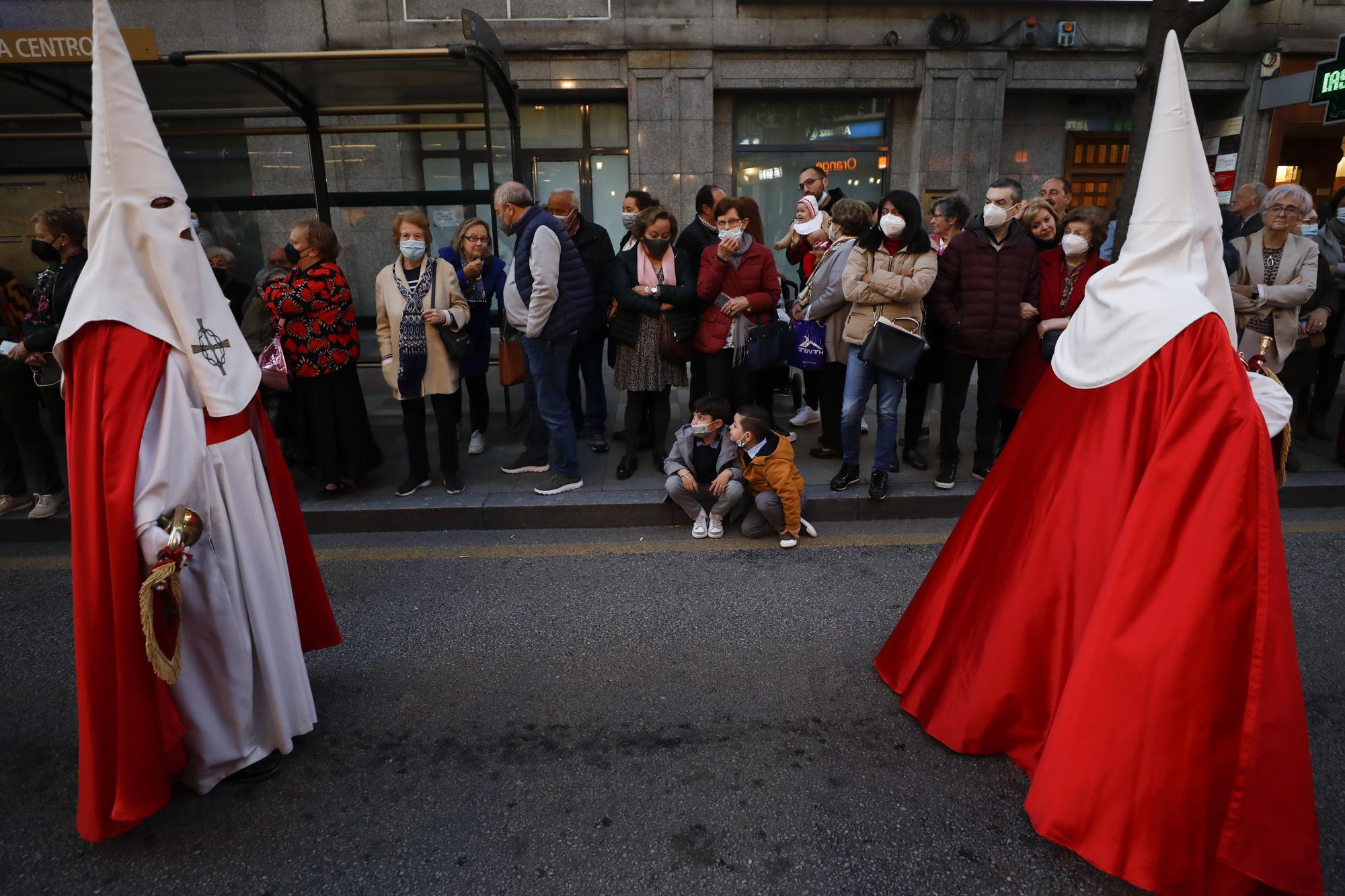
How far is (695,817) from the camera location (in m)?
2.77

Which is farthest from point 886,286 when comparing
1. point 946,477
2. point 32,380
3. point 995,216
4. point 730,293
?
point 32,380

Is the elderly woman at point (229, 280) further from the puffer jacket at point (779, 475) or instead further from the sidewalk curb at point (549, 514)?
the puffer jacket at point (779, 475)

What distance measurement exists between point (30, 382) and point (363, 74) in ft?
11.5

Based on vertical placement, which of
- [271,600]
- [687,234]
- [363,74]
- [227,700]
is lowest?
[227,700]

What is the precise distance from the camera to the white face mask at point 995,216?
17.8 feet

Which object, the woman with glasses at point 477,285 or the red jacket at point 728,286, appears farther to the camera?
the woman with glasses at point 477,285

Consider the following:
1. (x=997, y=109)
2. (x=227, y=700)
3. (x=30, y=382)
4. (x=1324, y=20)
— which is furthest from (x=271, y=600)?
(x=1324, y=20)

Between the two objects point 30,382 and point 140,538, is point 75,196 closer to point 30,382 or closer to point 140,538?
point 30,382

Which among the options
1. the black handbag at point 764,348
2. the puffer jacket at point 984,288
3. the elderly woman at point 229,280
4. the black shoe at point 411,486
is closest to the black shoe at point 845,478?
the black handbag at point 764,348

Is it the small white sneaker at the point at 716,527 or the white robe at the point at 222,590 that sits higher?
the white robe at the point at 222,590

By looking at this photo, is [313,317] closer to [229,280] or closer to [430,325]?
[430,325]

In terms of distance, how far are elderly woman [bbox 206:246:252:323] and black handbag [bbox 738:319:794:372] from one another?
11.8ft

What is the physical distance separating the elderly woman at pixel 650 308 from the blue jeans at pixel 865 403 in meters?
1.17

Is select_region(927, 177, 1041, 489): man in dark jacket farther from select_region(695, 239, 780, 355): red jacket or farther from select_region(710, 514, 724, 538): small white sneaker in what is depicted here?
select_region(710, 514, 724, 538): small white sneaker
